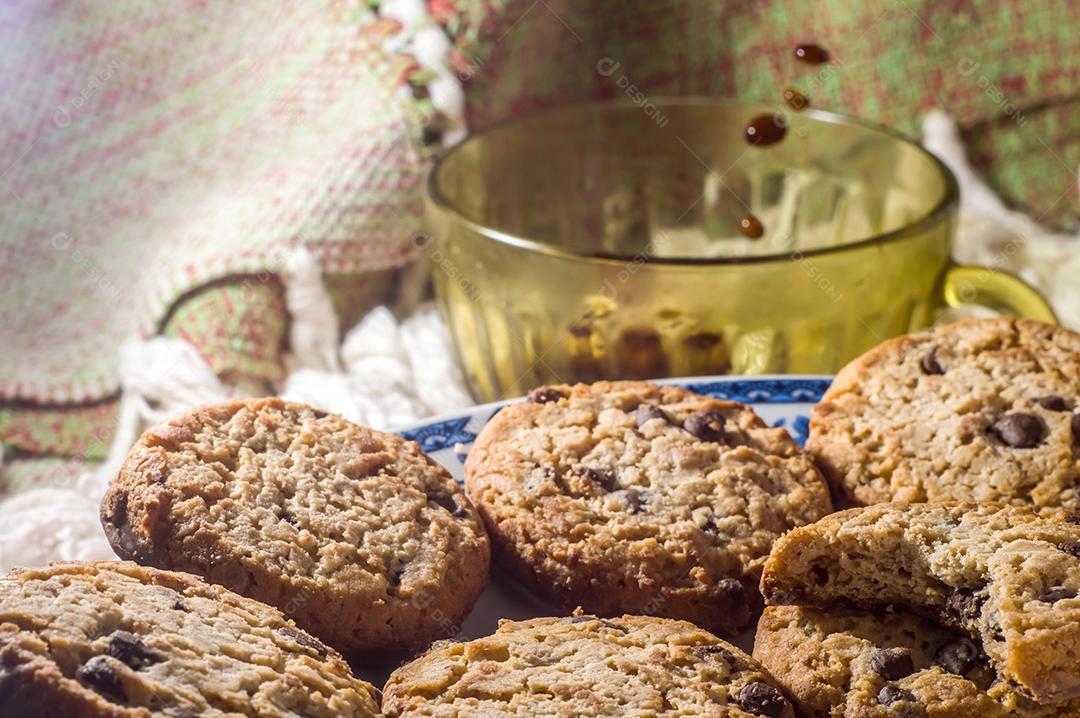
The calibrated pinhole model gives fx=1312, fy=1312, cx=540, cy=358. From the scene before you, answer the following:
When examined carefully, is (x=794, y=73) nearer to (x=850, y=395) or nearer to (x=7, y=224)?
(x=850, y=395)

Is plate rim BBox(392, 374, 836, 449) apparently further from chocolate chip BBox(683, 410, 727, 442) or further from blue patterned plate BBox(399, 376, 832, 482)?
chocolate chip BBox(683, 410, 727, 442)

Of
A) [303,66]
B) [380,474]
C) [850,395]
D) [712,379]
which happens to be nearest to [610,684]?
[380,474]

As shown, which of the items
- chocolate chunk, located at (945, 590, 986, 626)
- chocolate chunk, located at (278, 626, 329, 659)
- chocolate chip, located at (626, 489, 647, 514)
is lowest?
chocolate chip, located at (626, 489, 647, 514)

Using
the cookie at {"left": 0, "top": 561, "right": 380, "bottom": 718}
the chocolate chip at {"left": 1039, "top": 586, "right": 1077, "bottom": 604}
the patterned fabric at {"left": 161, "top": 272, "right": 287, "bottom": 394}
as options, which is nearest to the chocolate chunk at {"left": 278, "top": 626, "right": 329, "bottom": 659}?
the cookie at {"left": 0, "top": 561, "right": 380, "bottom": 718}

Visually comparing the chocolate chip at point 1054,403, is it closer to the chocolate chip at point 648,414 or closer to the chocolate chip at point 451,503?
the chocolate chip at point 648,414

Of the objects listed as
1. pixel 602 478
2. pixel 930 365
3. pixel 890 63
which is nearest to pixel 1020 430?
pixel 930 365

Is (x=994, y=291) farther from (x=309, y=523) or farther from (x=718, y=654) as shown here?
(x=309, y=523)
